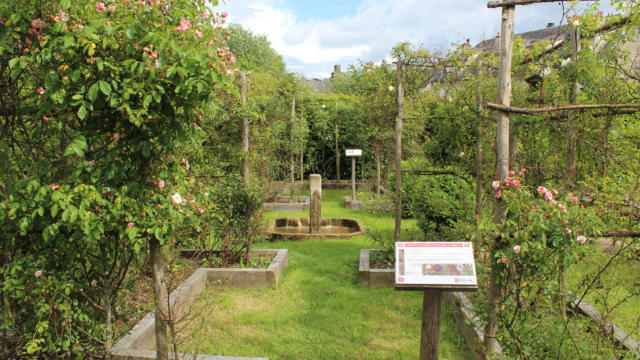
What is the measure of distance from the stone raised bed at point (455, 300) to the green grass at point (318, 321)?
0.10 meters

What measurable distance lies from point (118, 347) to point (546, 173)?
4.12 meters

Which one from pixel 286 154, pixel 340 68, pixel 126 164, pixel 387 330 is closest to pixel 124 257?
pixel 126 164

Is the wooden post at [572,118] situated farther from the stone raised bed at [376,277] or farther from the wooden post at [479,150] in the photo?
the stone raised bed at [376,277]

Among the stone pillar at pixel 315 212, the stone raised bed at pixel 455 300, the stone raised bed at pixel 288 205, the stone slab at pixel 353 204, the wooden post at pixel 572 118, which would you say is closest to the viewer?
the wooden post at pixel 572 118

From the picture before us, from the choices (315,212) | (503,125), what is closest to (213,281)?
(315,212)

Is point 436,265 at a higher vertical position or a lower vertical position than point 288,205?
higher

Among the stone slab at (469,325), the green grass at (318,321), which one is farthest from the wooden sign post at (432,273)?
the green grass at (318,321)

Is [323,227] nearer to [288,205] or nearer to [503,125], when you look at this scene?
[288,205]

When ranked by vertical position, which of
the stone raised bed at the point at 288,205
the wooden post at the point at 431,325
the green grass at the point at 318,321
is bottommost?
the green grass at the point at 318,321

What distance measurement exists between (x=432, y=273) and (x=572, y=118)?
6.10 ft

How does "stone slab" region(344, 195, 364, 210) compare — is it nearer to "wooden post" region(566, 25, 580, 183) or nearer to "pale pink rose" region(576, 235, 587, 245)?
"wooden post" region(566, 25, 580, 183)

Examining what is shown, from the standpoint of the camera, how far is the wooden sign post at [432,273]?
2977mm

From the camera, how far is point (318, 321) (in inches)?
184

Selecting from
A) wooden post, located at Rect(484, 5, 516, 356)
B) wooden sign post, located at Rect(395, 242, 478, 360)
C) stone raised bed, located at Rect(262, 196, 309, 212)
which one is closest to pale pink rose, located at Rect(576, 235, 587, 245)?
wooden post, located at Rect(484, 5, 516, 356)
